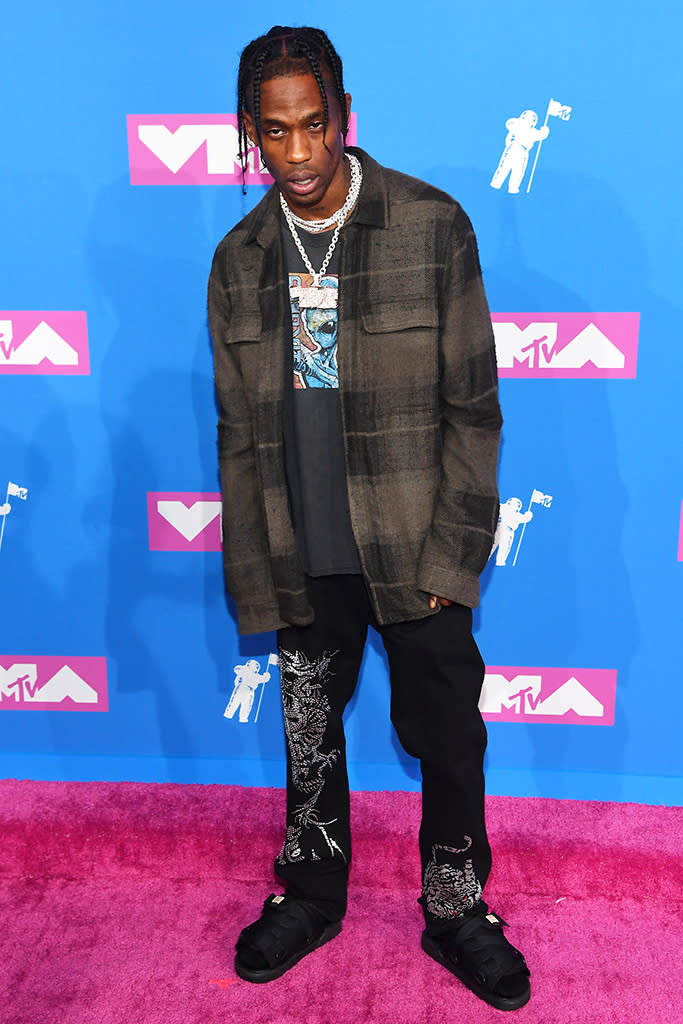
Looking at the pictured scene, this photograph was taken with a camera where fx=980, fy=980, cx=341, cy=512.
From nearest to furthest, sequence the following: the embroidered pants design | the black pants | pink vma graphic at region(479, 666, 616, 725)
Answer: the black pants
the embroidered pants design
pink vma graphic at region(479, 666, 616, 725)

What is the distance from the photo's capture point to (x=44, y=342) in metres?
2.17

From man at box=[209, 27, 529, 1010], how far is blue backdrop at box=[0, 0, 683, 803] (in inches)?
17.2

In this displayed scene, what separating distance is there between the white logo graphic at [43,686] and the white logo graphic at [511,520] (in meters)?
1.05

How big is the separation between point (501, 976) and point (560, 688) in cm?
70

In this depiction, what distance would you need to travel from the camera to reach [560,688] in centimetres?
227

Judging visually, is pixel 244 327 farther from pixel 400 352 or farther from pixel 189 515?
pixel 189 515

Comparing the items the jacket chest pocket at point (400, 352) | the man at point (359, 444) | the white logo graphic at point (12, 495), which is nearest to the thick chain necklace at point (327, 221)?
the man at point (359, 444)

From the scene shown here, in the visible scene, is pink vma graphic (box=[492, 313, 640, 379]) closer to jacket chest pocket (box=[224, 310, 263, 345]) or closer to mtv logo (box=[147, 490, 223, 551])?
jacket chest pocket (box=[224, 310, 263, 345])

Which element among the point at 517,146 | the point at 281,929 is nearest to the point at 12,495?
the point at 281,929

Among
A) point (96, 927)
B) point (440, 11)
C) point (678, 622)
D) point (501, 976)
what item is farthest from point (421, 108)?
point (96, 927)

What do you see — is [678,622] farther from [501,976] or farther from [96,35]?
[96,35]

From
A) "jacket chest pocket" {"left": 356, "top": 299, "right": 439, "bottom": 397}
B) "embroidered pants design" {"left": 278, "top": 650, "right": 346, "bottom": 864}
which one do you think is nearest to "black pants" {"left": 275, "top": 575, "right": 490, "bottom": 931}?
"embroidered pants design" {"left": 278, "top": 650, "right": 346, "bottom": 864}

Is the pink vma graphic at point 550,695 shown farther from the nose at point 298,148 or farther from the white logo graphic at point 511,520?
the nose at point 298,148

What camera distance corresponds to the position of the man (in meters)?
1.55
